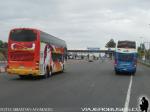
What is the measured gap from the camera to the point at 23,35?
1264 inches

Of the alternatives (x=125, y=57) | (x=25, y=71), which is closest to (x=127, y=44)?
(x=125, y=57)

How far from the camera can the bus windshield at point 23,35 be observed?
32.0 metres

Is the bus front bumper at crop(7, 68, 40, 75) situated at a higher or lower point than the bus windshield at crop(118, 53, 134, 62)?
lower

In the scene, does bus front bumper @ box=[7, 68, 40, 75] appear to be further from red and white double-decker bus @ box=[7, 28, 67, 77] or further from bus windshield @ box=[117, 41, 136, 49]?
bus windshield @ box=[117, 41, 136, 49]

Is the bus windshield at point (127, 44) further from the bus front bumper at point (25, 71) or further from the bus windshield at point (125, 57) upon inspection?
the bus front bumper at point (25, 71)

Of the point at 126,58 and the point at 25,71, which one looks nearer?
the point at 25,71

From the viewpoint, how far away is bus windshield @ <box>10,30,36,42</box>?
105 feet

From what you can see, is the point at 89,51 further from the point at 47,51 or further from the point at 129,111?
the point at 129,111

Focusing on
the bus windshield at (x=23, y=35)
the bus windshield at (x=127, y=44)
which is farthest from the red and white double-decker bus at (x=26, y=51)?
the bus windshield at (x=127, y=44)

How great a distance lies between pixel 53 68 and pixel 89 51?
146575mm

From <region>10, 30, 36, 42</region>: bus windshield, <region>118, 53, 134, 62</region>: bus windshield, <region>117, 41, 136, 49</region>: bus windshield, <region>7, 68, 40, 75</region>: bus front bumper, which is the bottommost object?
<region>7, 68, 40, 75</region>: bus front bumper

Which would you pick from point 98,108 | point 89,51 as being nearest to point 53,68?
point 98,108

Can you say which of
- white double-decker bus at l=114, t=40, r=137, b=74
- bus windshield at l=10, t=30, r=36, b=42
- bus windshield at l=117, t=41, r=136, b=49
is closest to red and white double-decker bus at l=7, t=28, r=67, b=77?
bus windshield at l=10, t=30, r=36, b=42

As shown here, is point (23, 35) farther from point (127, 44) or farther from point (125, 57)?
point (127, 44)
